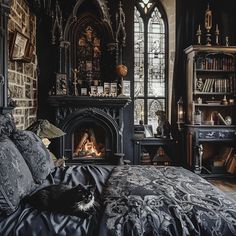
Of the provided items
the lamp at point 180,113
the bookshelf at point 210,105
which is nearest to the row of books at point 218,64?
the bookshelf at point 210,105

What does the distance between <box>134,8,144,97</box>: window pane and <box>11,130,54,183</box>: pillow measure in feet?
11.8

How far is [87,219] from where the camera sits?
1.67 metres

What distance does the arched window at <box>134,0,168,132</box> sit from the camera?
233 inches

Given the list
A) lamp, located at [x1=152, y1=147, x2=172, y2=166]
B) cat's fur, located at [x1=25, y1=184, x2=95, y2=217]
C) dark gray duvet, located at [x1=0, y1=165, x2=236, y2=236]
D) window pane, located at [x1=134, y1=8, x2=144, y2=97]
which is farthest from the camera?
window pane, located at [x1=134, y1=8, x2=144, y2=97]

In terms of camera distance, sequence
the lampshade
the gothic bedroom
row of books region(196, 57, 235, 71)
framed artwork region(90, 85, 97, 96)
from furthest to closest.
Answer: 1. row of books region(196, 57, 235, 71)
2. framed artwork region(90, 85, 97, 96)
3. the gothic bedroom
4. the lampshade

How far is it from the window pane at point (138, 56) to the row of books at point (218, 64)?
3.56 ft

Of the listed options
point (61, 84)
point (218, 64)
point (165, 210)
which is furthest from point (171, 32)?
point (165, 210)

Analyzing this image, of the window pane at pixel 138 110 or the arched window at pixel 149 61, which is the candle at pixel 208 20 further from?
the window pane at pixel 138 110

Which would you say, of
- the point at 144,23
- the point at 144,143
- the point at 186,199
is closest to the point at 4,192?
the point at 186,199

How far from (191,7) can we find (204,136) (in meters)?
2.20

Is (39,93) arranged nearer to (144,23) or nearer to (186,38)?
(144,23)

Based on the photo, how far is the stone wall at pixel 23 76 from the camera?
151 inches

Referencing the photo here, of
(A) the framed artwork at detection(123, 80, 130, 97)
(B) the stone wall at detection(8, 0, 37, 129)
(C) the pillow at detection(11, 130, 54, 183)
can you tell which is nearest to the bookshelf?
(A) the framed artwork at detection(123, 80, 130, 97)

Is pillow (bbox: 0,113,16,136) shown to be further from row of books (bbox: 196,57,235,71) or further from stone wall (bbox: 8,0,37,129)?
row of books (bbox: 196,57,235,71)
